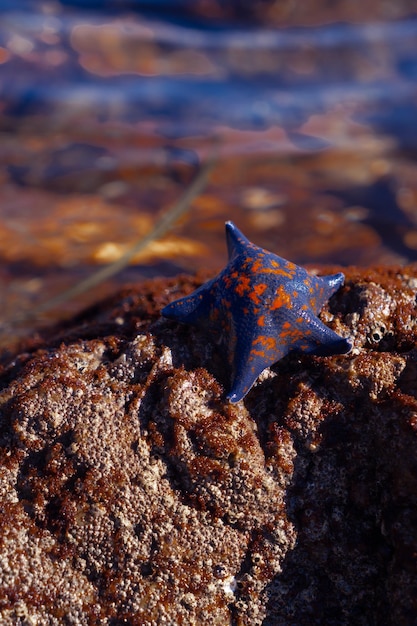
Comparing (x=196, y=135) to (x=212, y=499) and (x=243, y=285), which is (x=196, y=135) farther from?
(x=212, y=499)

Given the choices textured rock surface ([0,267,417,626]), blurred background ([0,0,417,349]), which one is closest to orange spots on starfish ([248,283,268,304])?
textured rock surface ([0,267,417,626])

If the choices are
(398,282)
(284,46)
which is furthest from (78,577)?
(284,46)

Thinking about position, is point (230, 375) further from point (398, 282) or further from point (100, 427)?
point (398, 282)

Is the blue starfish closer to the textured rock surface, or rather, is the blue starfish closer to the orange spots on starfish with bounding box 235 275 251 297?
the orange spots on starfish with bounding box 235 275 251 297

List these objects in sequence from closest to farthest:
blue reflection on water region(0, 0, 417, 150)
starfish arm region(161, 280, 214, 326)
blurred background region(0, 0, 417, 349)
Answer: starfish arm region(161, 280, 214, 326) < blurred background region(0, 0, 417, 349) < blue reflection on water region(0, 0, 417, 150)

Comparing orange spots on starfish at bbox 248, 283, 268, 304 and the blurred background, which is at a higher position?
the blurred background

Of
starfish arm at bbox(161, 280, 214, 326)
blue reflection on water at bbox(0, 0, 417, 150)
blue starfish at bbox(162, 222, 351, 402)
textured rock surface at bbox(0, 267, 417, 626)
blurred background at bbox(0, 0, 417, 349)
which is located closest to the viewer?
textured rock surface at bbox(0, 267, 417, 626)
